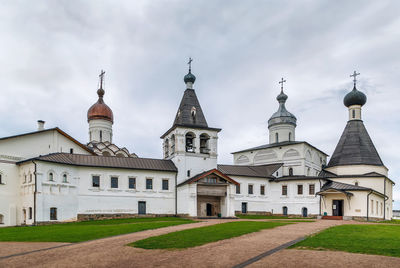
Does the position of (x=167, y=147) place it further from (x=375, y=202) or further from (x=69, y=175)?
(x=375, y=202)

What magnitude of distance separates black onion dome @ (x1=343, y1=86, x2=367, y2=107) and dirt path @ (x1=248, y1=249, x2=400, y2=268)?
3824 centimetres

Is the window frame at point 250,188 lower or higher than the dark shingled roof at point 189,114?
lower

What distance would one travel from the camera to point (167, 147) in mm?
39594

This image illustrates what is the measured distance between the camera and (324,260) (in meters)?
10.9

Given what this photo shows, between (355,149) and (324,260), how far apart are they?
3539cm

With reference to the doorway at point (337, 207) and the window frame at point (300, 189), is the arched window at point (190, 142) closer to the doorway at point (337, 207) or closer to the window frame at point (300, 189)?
the window frame at point (300, 189)

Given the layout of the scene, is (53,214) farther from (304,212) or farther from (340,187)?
(340,187)

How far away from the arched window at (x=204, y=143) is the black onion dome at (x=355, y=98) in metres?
20.7

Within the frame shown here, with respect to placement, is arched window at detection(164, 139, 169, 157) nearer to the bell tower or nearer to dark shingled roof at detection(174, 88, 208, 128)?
the bell tower

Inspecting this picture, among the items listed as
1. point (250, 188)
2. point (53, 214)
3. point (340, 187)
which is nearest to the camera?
point (53, 214)

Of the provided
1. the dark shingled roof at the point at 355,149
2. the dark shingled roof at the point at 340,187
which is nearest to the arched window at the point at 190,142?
the dark shingled roof at the point at 340,187

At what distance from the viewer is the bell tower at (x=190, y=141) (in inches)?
1432

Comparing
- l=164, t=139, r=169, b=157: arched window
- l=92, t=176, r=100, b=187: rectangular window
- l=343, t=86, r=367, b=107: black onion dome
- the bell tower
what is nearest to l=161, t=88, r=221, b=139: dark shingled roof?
the bell tower

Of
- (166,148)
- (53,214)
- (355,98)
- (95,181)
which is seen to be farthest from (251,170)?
(53,214)
